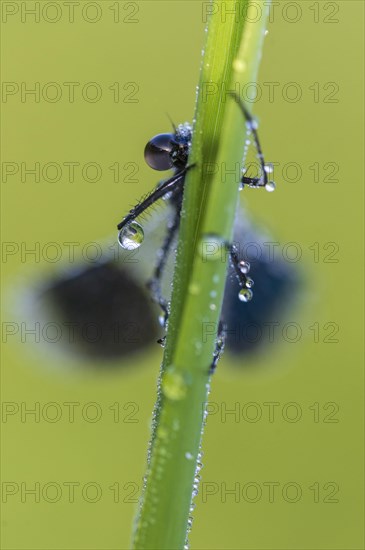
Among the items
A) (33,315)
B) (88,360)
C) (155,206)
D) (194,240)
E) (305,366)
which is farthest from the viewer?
(305,366)

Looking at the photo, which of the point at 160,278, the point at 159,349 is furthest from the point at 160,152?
the point at 159,349

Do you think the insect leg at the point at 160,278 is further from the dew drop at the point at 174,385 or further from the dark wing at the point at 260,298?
the dew drop at the point at 174,385

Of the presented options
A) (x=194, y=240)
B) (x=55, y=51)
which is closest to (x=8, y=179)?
(x=55, y=51)

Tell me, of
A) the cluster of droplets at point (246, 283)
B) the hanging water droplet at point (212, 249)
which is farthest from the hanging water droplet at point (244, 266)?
the hanging water droplet at point (212, 249)

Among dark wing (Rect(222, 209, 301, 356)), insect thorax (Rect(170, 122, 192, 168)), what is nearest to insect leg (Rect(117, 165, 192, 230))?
insect thorax (Rect(170, 122, 192, 168))

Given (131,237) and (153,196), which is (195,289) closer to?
(131,237)

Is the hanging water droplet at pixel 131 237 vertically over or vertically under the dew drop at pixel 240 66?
under

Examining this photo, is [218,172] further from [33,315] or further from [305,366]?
[305,366]
